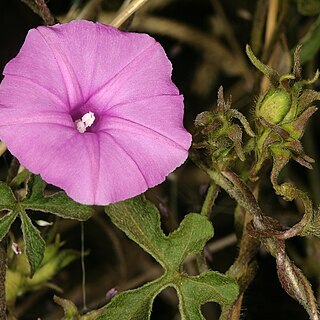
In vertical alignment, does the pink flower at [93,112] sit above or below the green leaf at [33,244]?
above

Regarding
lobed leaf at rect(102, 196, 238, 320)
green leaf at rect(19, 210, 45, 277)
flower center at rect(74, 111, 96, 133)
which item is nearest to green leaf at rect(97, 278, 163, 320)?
lobed leaf at rect(102, 196, 238, 320)

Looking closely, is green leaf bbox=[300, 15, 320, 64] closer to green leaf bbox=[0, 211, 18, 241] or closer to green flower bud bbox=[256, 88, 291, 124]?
green flower bud bbox=[256, 88, 291, 124]

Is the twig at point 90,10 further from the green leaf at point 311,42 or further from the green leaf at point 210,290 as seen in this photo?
the green leaf at point 210,290

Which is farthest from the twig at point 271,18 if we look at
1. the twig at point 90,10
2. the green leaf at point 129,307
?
the green leaf at point 129,307

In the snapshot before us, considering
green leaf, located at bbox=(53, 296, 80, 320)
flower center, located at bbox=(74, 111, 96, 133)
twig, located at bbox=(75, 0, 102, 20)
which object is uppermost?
flower center, located at bbox=(74, 111, 96, 133)

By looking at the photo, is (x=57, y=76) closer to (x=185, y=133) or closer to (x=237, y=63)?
(x=185, y=133)

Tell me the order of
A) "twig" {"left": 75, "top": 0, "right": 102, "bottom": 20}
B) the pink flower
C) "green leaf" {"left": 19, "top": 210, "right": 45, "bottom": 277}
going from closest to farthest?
the pink flower, "green leaf" {"left": 19, "top": 210, "right": 45, "bottom": 277}, "twig" {"left": 75, "top": 0, "right": 102, "bottom": 20}

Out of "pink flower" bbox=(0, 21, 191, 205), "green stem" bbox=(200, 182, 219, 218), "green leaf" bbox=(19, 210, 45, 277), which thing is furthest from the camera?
"green stem" bbox=(200, 182, 219, 218)
